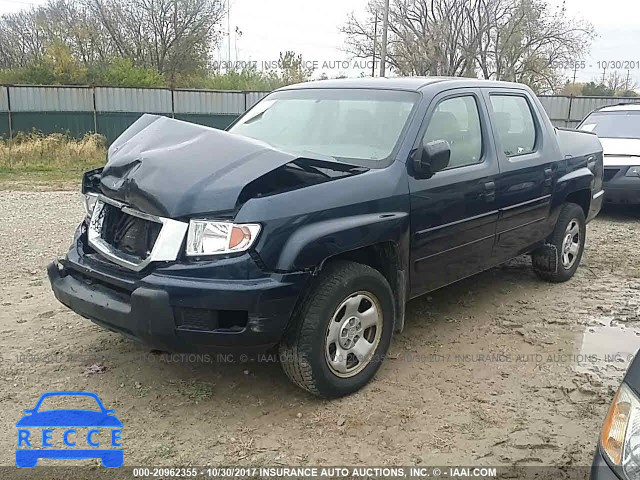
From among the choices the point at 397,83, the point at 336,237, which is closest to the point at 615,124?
the point at 397,83

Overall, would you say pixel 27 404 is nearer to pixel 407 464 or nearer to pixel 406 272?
pixel 407 464

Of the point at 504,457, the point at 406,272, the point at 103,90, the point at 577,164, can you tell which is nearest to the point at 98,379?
the point at 406,272

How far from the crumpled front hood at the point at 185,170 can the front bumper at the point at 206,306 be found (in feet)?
1.05

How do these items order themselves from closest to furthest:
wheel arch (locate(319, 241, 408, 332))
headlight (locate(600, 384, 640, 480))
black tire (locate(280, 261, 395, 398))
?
1. headlight (locate(600, 384, 640, 480))
2. black tire (locate(280, 261, 395, 398))
3. wheel arch (locate(319, 241, 408, 332))

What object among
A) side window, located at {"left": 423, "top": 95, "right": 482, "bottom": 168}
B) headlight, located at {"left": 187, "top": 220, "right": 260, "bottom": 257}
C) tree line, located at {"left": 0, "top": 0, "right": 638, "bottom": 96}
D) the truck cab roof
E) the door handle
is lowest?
headlight, located at {"left": 187, "top": 220, "right": 260, "bottom": 257}

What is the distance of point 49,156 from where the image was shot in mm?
14688

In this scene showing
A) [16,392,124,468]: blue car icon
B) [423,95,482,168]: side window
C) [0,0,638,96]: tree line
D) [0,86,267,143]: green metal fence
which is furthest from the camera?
[0,0,638,96]: tree line

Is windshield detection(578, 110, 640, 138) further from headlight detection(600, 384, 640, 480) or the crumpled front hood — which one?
headlight detection(600, 384, 640, 480)

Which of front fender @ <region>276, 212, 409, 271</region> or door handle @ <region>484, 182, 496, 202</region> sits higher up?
door handle @ <region>484, 182, 496, 202</region>

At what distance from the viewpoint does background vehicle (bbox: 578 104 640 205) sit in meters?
8.65

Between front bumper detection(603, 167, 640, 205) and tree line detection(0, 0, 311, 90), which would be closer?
front bumper detection(603, 167, 640, 205)

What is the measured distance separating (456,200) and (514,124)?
4.28ft

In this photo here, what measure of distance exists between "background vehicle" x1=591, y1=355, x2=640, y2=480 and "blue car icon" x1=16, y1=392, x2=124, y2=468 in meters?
2.11

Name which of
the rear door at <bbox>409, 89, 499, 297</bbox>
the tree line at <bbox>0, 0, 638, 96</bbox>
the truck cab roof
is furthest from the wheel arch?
the tree line at <bbox>0, 0, 638, 96</bbox>
